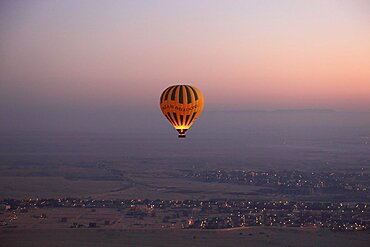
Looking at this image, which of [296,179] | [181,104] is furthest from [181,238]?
[296,179]

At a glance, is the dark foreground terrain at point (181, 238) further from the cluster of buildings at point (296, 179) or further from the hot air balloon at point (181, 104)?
the cluster of buildings at point (296, 179)

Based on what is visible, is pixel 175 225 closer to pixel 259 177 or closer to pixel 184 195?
pixel 184 195

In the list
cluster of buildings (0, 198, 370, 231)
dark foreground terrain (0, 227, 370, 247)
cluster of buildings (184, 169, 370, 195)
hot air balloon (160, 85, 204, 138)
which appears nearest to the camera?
hot air balloon (160, 85, 204, 138)

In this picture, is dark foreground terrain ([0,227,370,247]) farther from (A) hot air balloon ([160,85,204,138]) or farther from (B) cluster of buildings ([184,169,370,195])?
(B) cluster of buildings ([184,169,370,195])

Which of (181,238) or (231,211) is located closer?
(181,238)

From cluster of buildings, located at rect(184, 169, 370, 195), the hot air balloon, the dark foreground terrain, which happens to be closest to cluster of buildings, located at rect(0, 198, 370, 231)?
the dark foreground terrain

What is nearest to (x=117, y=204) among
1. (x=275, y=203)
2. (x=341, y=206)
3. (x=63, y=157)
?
(x=275, y=203)

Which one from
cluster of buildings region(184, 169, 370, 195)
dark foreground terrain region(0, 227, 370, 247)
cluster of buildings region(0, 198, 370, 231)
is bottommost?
dark foreground terrain region(0, 227, 370, 247)

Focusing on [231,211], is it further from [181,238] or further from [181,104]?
[181,104]
